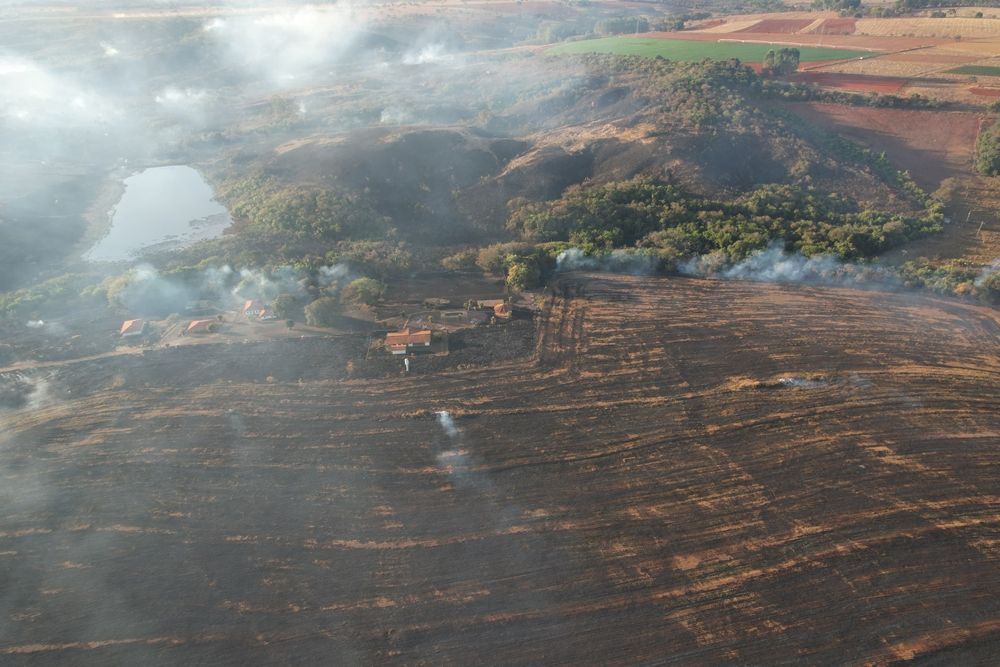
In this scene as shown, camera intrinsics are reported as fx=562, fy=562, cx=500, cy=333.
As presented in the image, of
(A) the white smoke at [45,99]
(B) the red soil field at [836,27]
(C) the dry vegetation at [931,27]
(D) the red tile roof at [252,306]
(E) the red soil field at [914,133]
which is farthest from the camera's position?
(B) the red soil field at [836,27]

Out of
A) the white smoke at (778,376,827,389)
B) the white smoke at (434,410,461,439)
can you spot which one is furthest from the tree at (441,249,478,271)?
the white smoke at (778,376,827,389)

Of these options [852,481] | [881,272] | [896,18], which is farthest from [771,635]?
[896,18]

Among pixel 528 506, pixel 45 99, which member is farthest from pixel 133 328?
pixel 45 99

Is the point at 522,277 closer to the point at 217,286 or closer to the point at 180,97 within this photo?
the point at 217,286

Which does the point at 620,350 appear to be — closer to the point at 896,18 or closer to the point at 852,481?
the point at 852,481

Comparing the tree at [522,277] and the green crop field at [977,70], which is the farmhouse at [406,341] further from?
the green crop field at [977,70]

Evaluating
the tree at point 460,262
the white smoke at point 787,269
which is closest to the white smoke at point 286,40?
the tree at point 460,262
